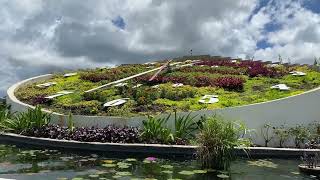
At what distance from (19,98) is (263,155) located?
9.88 meters

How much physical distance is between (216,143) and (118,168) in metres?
1.88

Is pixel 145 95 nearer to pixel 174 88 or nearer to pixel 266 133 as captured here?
pixel 174 88

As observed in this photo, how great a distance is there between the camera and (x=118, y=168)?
10.1 meters

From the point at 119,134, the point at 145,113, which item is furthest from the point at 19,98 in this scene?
the point at 119,134

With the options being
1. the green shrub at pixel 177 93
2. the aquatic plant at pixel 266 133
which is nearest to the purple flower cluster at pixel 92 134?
the aquatic plant at pixel 266 133

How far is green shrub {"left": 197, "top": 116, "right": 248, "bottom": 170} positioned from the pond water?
228mm

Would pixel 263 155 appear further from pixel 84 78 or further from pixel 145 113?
pixel 84 78

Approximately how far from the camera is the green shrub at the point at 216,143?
9.74 m

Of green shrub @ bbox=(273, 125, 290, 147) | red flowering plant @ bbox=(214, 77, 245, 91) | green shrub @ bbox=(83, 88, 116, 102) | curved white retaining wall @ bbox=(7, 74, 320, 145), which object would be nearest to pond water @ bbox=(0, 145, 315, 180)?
green shrub @ bbox=(273, 125, 290, 147)

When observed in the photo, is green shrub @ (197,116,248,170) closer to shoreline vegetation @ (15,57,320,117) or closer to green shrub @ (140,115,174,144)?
green shrub @ (140,115,174,144)

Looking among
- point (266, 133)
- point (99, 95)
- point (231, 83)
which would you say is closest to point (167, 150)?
point (266, 133)

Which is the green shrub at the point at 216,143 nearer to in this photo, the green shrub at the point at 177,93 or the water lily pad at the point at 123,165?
the water lily pad at the point at 123,165

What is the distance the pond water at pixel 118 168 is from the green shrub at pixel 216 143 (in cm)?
23

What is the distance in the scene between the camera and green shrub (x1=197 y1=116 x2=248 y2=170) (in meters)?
9.74
